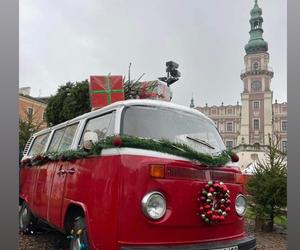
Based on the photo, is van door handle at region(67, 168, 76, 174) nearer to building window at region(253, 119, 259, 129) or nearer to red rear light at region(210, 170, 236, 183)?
red rear light at region(210, 170, 236, 183)

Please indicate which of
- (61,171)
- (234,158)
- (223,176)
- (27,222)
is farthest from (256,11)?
(27,222)

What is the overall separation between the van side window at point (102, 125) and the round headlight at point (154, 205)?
29.3 inches

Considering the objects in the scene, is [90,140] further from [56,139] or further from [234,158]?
[56,139]

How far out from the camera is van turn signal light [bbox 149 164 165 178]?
9.80ft

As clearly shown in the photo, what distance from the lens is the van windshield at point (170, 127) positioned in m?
3.39

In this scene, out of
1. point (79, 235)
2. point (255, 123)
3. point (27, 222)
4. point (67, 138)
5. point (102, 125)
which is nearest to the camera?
point (79, 235)

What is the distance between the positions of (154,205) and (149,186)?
160mm

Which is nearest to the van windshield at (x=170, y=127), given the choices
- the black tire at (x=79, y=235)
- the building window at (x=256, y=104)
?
the black tire at (x=79, y=235)

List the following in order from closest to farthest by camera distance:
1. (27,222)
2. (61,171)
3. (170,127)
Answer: (170,127) → (61,171) → (27,222)

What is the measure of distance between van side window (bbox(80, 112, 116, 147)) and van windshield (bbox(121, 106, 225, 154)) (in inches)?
6.5

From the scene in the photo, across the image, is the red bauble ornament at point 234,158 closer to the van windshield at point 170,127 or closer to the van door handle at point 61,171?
the van windshield at point 170,127

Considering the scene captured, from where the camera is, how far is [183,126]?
147 inches

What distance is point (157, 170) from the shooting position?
301 cm
